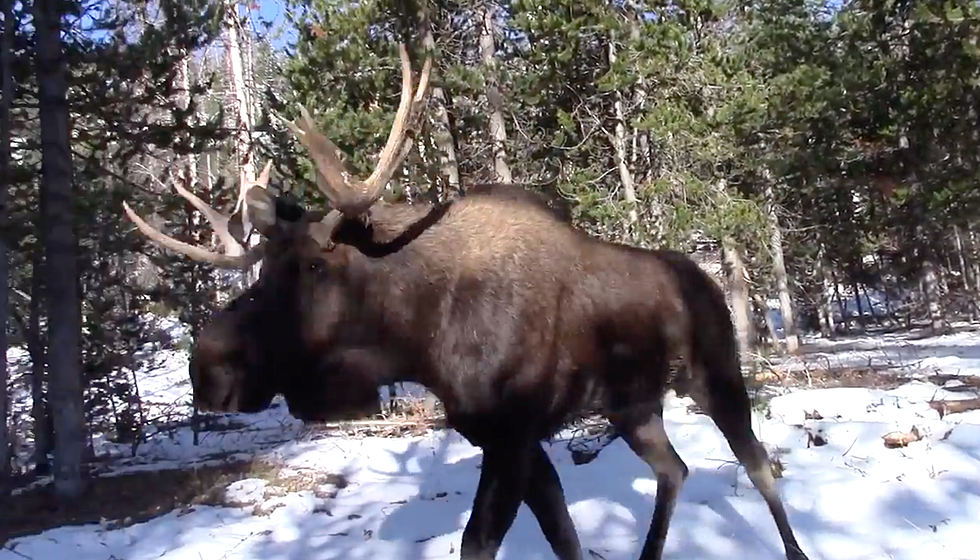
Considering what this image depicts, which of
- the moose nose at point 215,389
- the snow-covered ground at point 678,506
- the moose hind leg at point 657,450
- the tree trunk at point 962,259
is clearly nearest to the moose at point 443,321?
the moose nose at point 215,389

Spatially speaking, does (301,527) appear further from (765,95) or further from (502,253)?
(765,95)

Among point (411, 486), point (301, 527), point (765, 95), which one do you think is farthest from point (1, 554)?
point (765, 95)

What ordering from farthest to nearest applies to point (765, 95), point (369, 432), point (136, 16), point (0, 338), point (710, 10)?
point (765, 95) → point (710, 10) → point (369, 432) → point (136, 16) → point (0, 338)

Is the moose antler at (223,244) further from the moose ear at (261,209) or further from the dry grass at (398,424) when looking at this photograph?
the dry grass at (398,424)

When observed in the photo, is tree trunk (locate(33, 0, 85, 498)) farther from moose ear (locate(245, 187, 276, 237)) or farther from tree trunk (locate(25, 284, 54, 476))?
moose ear (locate(245, 187, 276, 237))

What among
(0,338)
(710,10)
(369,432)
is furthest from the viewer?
(710,10)

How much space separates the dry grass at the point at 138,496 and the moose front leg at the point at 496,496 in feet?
11.9

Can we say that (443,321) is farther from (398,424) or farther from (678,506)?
(398,424)

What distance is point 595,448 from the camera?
8.11 meters

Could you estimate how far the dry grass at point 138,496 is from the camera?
316 inches

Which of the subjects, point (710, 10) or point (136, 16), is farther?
point (710, 10)

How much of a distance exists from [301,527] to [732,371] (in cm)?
330

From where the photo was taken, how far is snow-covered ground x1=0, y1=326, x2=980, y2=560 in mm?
5543

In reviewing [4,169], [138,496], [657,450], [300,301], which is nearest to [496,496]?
[300,301]
